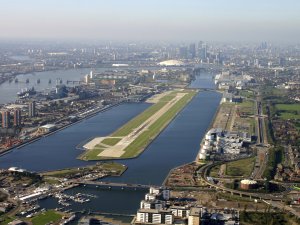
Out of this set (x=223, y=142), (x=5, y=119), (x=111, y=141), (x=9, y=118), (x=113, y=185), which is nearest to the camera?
(x=113, y=185)

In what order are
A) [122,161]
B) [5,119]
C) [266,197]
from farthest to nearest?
[5,119] → [122,161] → [266,197]

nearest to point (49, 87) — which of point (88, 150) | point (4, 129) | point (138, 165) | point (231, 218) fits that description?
point (4, 129)

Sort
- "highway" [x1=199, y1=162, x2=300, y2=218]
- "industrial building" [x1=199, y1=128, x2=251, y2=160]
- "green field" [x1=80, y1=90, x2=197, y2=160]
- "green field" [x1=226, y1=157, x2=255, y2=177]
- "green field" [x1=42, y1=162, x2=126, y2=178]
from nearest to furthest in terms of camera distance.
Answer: "highway" [x1=199, y1=162, x2=300, y2=218] → "green field" [x1=42, y1=162, x2=126, y2=178] → "green field" [x1=226, y1=157, x2=255, y2=177] → "green field" [x1=80, y1=90, x2=197, y2=160] → "industrial building" [x1=199, y1=128, x2=251, y2=160]

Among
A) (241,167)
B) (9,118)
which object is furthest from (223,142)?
(9,118)

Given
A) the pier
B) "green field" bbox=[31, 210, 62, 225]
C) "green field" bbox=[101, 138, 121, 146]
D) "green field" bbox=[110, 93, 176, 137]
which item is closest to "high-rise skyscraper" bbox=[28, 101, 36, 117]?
"green field" bbox=[110, 93, 176, 137]

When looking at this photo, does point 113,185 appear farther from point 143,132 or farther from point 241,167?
point 143,132

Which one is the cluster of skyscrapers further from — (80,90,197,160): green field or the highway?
the highway
